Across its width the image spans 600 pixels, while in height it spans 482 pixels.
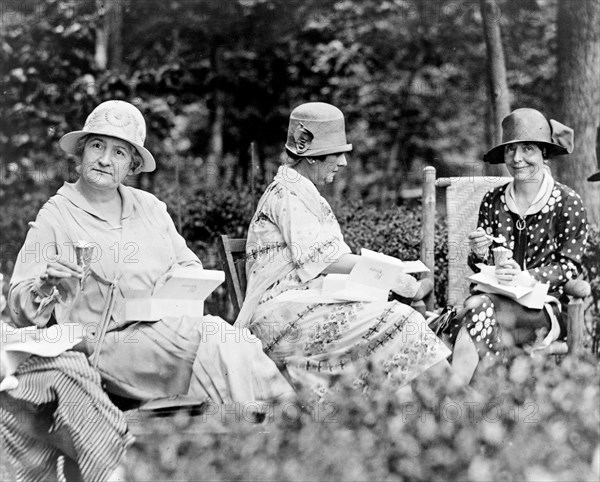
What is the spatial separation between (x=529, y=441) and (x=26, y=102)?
323 inches

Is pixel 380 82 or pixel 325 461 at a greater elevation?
pixel 380 82

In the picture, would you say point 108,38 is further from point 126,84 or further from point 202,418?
point 202,418

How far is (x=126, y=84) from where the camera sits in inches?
382

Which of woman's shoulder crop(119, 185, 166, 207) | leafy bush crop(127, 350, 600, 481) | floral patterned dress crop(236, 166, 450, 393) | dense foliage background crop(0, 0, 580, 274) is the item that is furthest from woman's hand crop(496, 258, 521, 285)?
dense foliage background crop(0, 0, 580, 274)

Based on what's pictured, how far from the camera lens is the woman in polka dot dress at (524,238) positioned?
4.61 meters

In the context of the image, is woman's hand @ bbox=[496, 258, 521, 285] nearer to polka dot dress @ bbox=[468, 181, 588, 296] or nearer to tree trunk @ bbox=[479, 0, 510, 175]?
polka dot dress @ bbox=[468, 181, 588, 296]

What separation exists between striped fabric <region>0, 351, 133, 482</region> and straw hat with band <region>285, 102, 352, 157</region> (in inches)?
64.8

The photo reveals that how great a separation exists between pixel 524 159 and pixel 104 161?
7.62 ft

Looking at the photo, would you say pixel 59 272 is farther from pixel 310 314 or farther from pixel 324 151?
pixel 324 151

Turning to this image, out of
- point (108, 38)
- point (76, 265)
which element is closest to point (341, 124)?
point (76, 265)

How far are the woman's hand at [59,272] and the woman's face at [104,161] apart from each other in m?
0.57

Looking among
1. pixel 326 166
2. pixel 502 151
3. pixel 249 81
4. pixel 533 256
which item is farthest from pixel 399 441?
pixel 249 81

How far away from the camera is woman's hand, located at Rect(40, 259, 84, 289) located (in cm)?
359

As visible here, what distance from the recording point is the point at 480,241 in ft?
15.7
